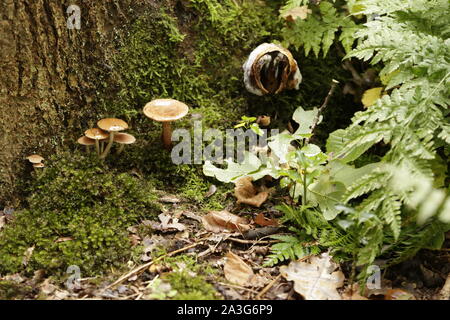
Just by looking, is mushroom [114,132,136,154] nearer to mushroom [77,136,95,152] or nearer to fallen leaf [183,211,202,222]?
mushroom [77,136,95,152]

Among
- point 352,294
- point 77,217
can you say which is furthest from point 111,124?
point 352,294

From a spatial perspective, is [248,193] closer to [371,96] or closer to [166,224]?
[166,224]

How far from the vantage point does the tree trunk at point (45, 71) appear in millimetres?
3201

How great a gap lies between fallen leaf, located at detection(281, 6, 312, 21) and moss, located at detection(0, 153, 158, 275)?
89.1 inches

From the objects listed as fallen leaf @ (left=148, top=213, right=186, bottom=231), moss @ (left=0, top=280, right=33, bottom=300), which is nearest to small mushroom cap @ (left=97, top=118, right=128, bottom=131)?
fallen leaf @ (left=148, top=213, right=186, bottom=231)

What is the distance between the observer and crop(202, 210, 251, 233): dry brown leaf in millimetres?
3301

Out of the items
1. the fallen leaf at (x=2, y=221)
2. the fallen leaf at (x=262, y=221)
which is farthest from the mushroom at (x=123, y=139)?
the fallen leaf at (x=262, y=221)

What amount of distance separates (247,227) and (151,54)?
1.82 m

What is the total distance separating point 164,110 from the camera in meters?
3.51

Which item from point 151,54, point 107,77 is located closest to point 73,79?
point 107,77

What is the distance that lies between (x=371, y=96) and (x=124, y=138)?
2.33 m
